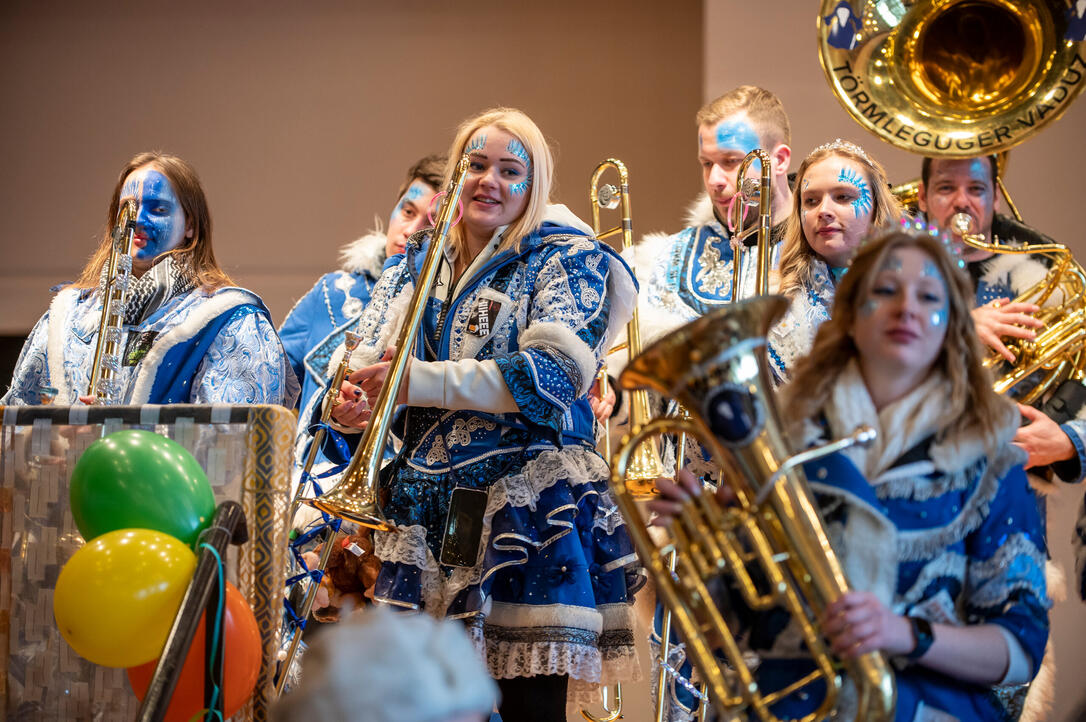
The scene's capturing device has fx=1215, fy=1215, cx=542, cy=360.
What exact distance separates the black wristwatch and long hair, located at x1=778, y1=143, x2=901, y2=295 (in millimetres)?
1490

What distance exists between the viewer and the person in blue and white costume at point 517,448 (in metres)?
2.52

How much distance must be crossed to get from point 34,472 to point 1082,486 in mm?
3149

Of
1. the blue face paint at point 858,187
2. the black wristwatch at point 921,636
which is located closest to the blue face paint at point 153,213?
the blue face paint at point 858,187

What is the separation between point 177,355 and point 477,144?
1.03 metres

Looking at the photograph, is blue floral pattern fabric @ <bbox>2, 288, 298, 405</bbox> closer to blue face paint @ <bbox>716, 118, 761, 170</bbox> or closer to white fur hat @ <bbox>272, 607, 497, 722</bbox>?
blue face paint @ <bbox>716, 118, 761, 170</bbox>

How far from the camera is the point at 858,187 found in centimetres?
300

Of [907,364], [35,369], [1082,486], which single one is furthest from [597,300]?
[1082,486]

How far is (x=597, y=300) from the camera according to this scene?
2686 millimetres

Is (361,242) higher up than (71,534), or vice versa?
(361,242)

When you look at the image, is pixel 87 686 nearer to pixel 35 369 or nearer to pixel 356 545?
pixel 356 545

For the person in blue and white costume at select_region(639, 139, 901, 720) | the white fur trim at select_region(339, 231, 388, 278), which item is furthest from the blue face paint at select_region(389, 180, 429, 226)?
the person in blue and white costume at select_region(639, 139, 901, 720)

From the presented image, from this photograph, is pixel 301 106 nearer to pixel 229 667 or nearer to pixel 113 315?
pixel 113 315

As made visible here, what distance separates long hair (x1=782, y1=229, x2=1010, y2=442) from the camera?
172 centimetres

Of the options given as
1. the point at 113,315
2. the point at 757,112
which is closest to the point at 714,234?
the point at 757,112
